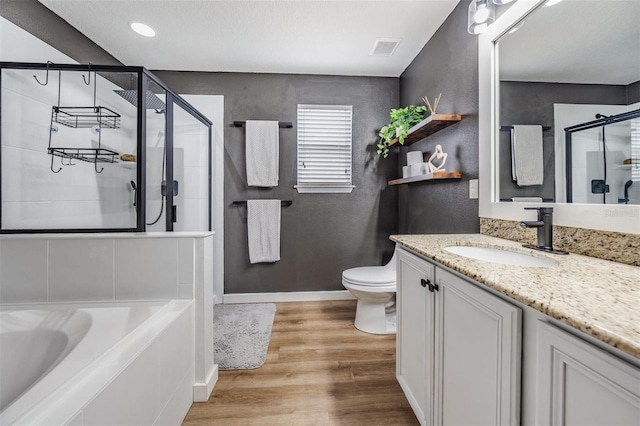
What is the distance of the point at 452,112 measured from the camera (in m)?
1.84

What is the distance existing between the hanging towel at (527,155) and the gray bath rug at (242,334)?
1.82 m

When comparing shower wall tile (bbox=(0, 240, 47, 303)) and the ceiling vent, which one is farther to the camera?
the ceiling vent

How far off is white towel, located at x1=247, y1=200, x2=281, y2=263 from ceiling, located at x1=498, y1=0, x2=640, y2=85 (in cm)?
203

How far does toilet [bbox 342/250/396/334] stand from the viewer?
77.5 inches

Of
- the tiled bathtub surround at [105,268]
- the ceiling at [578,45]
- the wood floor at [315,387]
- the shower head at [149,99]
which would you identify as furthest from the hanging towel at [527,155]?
the shower head at [149,99]

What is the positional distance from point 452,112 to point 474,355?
1.57 m

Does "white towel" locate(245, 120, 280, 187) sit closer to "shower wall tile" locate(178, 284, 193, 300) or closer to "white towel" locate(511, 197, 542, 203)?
"shower wall tile" locate(178, 284, 193, 300)

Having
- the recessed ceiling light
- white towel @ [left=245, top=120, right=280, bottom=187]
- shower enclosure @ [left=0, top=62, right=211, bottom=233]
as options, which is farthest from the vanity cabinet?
the recessed ceiling light

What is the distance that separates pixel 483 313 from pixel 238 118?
264cm

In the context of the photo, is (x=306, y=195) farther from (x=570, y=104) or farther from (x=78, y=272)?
(x=570, y=104)

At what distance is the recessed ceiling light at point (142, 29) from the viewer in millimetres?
2029

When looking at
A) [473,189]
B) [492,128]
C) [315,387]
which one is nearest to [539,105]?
[492,128]

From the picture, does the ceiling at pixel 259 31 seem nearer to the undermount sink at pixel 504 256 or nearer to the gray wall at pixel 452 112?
the gray wall at pixel 452 112

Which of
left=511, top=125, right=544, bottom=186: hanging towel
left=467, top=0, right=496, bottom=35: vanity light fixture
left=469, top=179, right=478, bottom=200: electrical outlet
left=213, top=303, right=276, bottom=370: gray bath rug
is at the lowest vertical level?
left=213, top=303, right=276, bottom=370: gray bath rug
